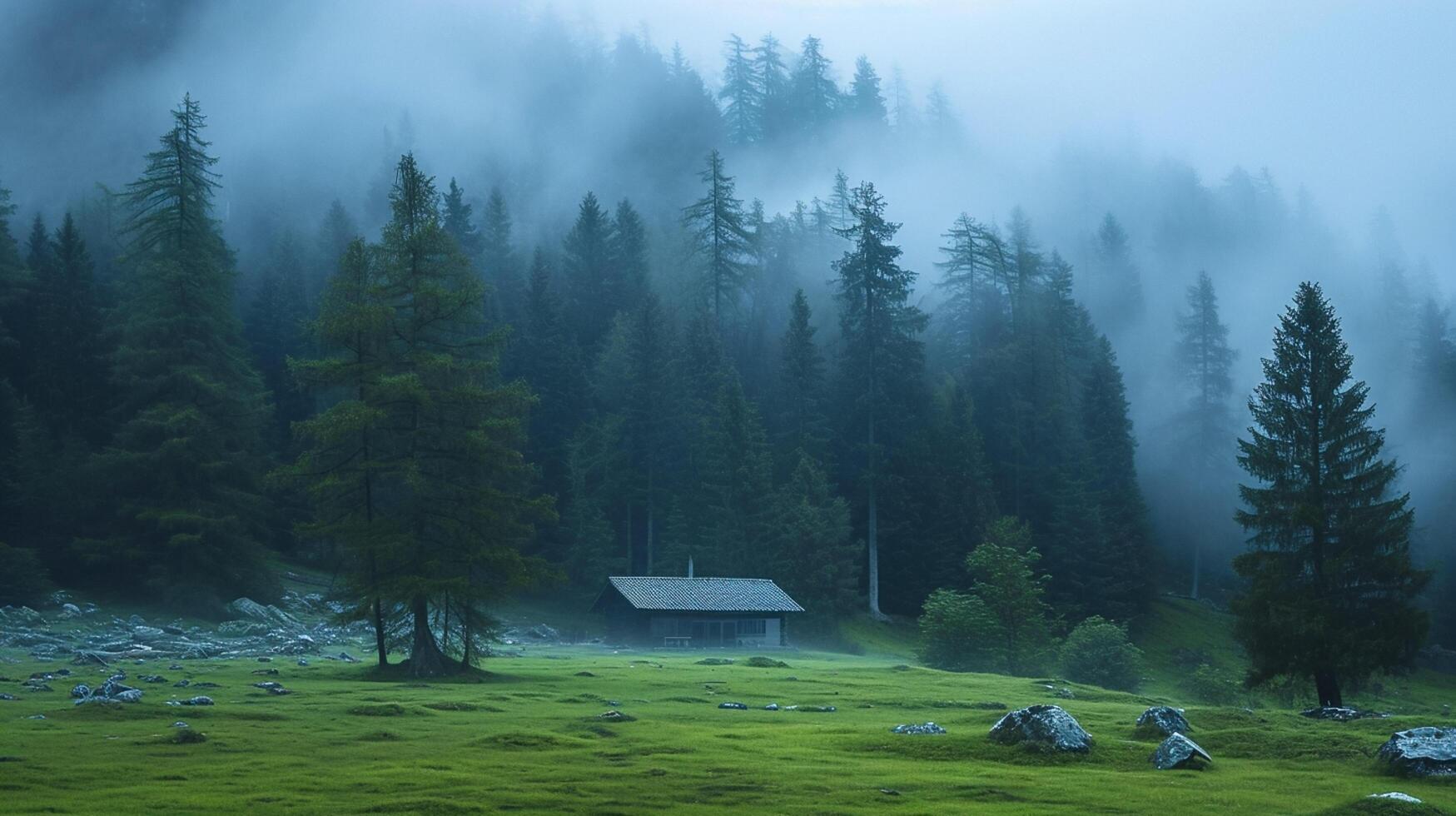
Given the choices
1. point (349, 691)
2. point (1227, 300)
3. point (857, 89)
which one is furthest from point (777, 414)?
point (857, 89)

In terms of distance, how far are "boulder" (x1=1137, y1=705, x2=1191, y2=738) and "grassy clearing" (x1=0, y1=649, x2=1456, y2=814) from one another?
606mm

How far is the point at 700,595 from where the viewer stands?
3061 inches

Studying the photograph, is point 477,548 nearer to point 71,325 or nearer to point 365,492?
point 365,492

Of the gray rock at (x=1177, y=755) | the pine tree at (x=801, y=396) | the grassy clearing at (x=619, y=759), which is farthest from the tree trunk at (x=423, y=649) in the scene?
the pine tree at (x=801, y=396)

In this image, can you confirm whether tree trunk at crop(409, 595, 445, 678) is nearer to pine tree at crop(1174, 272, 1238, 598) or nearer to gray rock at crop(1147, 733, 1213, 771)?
gray rock at crop(1147, 733, 1213, 771)

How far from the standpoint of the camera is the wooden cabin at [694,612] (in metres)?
76.2

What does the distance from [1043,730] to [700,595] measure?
51.9m

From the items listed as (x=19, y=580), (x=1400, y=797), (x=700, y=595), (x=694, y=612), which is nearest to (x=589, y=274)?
(x=700, y=595)

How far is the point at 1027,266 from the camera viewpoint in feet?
403

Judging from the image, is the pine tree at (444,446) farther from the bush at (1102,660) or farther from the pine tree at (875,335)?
the pine tree at (875,335)

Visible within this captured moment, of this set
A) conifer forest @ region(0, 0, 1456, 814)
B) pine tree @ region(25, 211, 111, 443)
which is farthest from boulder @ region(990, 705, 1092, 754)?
pine tree @ region(25, 211, 111, 443)

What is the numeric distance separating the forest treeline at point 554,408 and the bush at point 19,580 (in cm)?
22

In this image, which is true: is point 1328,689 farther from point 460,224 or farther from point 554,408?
point 460,224

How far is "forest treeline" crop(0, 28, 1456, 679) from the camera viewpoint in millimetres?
48719
